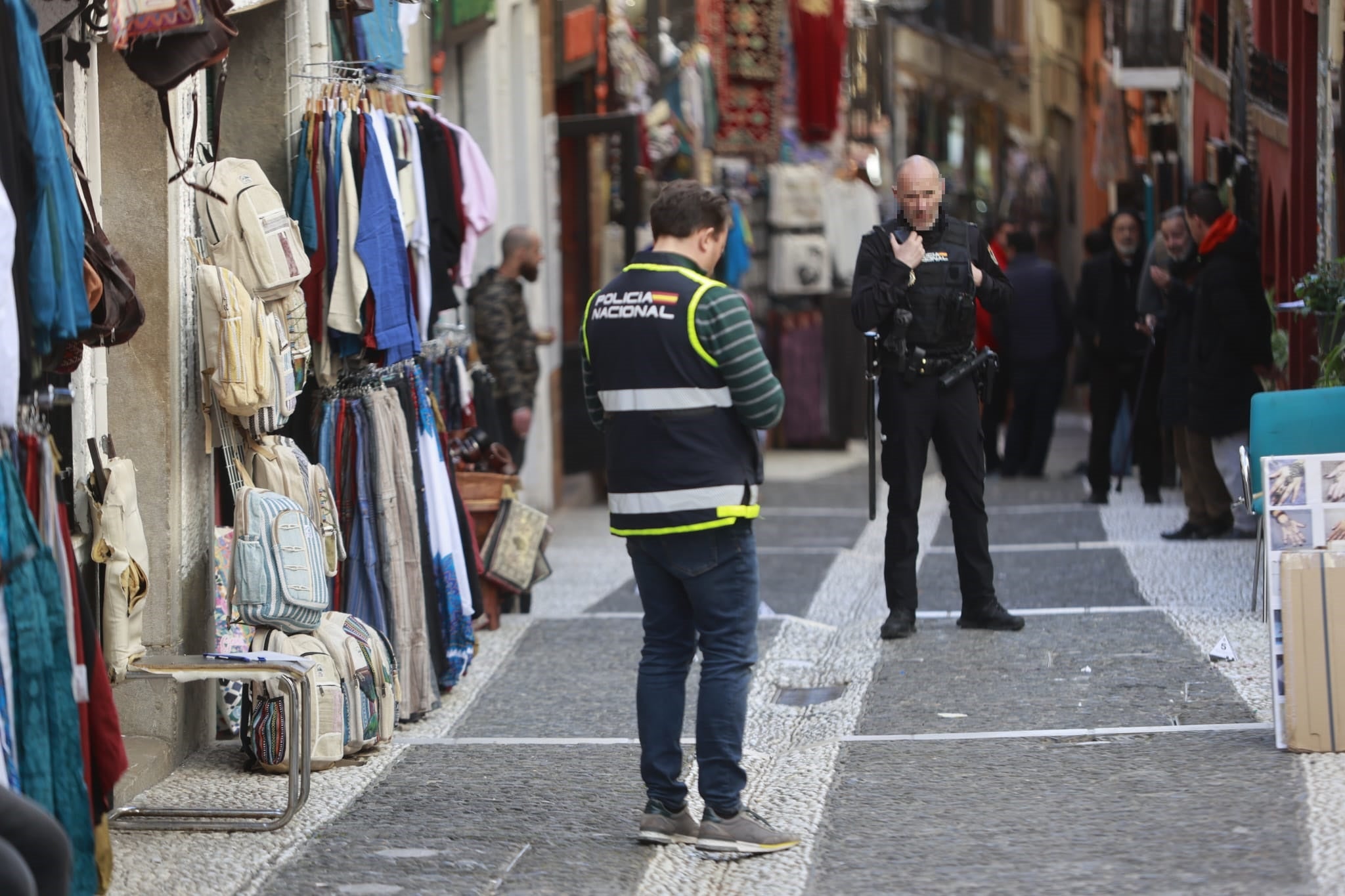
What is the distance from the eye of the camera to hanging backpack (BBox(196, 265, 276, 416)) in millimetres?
6496

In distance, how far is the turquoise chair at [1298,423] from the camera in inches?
304

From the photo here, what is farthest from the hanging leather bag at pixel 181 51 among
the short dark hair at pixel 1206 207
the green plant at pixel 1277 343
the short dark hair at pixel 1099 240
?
the short dark hair at pixel 1099 240

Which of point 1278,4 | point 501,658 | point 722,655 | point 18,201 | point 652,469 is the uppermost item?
point 1278,4

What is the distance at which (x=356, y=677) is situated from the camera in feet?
22.2

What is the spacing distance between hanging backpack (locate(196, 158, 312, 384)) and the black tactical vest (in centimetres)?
262

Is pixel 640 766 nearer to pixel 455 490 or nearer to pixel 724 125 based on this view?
pixel 455 490

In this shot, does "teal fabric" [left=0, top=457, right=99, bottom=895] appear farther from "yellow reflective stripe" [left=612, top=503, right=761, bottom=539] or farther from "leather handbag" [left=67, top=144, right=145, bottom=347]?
"yellow reflective stripe" [left=612, top=503, right=761, bottom=539]

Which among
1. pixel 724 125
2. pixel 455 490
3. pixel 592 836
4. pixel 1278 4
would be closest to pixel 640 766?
pixel 592 836

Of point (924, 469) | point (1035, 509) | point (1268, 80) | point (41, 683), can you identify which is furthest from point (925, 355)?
point (1035, 509)

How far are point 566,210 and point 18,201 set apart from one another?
1084 cm

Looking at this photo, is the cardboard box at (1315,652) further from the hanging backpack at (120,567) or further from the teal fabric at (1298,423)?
the hanging backpack at (120,567)

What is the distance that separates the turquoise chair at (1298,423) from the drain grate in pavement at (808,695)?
5.59 feet

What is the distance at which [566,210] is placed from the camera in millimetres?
15484

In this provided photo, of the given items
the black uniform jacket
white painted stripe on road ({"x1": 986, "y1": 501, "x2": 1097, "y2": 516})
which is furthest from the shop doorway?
the black uniform jacket
